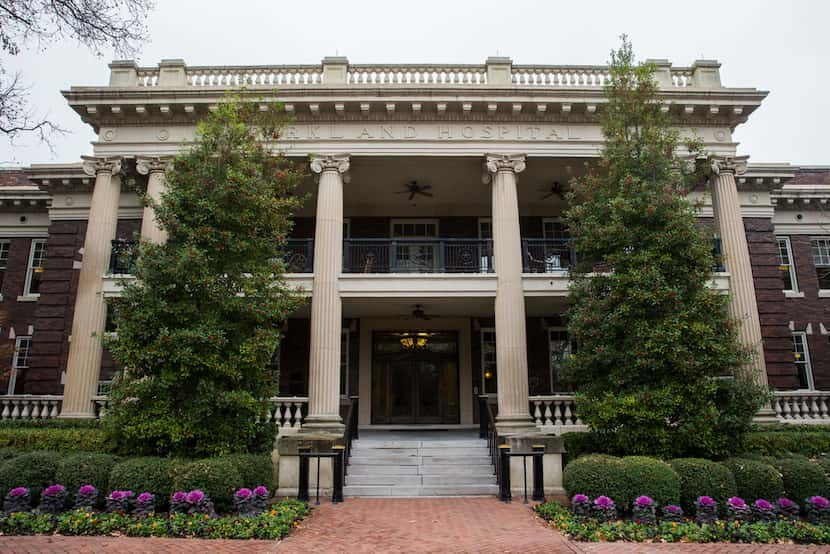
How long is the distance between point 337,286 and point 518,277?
4.79 m

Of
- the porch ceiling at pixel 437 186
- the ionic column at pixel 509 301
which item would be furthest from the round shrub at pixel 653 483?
the porch ceiling at pixel 437 186

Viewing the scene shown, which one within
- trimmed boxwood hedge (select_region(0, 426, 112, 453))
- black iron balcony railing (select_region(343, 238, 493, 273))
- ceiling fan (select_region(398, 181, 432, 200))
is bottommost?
trimmed boxwood hedge (select_region(0, 426, 112, 453))

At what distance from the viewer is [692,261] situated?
424 inches

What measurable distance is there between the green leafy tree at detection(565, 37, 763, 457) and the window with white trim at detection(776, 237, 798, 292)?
10.9 m

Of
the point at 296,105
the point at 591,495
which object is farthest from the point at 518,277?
the point at 296,105

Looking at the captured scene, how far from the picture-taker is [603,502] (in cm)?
841

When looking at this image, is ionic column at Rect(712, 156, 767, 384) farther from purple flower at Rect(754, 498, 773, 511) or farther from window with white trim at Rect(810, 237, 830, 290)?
window with white trim at Rect(810, 237, 830, 290)

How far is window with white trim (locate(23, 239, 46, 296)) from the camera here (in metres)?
19.5

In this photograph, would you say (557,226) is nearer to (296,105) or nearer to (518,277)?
(518,277)

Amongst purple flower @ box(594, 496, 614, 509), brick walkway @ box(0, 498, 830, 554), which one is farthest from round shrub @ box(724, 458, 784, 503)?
purple flower @ box(594, 496, 614, 509)

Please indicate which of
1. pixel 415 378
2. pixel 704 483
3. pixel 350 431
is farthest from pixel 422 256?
pixel 704 483

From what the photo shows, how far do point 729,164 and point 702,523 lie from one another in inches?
419

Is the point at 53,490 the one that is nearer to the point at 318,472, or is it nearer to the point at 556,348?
the point at 318,472

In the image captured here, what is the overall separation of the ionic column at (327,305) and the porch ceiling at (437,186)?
0.76 m
